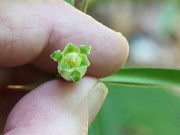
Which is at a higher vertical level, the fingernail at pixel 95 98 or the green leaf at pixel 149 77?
the green leaf at pixel 149 77

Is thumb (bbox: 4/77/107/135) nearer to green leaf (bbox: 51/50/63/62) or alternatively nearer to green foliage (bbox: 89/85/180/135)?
green leaf (bbox: 51/50/63/62)

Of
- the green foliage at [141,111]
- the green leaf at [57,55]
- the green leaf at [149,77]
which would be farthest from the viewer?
the green foliage at [141,111]

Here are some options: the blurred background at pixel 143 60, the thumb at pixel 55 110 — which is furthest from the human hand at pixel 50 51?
the blurred background at pixel 143 60

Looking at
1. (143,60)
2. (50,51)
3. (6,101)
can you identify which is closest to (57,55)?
(50,51)

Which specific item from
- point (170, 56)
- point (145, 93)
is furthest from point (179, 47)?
point (145, 93)

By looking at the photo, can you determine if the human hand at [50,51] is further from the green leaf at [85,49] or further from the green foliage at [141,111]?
the green foliage at [141,111]
